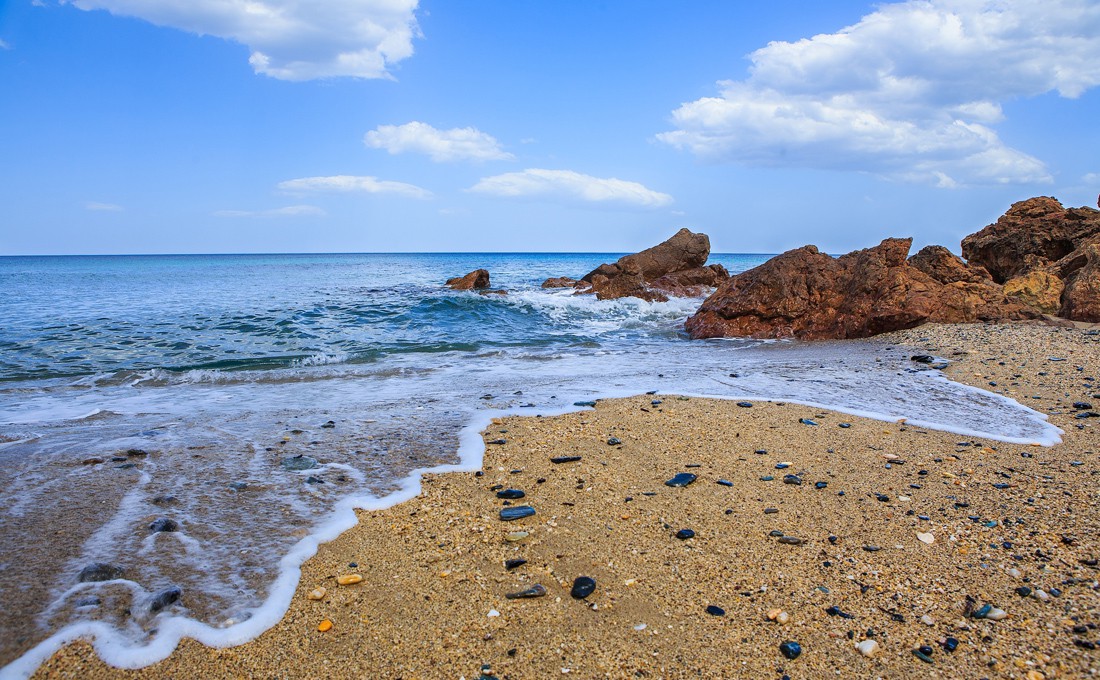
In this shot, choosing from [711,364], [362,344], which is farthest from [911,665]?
[362,344]

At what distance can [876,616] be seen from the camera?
2.32 m

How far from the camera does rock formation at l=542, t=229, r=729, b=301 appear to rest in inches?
768

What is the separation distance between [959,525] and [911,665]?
4.12 feet

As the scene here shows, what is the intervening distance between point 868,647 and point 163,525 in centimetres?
338

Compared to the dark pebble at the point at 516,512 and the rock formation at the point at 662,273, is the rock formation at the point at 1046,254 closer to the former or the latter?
the rock formation at the point at 662,273

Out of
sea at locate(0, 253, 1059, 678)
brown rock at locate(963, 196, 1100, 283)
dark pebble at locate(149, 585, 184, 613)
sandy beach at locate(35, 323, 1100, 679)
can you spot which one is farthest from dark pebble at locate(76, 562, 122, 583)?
brown rock at locate(963, 196, 1100, 283)

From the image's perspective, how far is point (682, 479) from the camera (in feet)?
12.1

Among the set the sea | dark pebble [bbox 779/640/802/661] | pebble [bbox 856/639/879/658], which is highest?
pebble [bbox 856/639/879/658]

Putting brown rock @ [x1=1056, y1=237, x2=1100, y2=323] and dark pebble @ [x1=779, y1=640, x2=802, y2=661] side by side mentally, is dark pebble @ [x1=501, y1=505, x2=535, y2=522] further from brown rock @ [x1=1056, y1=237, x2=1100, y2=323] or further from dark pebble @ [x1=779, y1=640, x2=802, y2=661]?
brown rock @ [x1=1056, y1=237, x2=1100, y2=323]

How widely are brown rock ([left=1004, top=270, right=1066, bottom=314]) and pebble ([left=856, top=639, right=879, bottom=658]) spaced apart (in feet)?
37.8

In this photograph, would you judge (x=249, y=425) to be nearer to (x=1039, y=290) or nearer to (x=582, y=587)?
(x=582, y=587)

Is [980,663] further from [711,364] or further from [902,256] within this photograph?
[902,256]

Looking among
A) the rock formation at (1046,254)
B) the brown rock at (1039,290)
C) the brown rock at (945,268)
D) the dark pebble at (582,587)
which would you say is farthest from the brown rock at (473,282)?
the dark pebble at (582,587)

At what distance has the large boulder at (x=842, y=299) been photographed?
10234 mm
